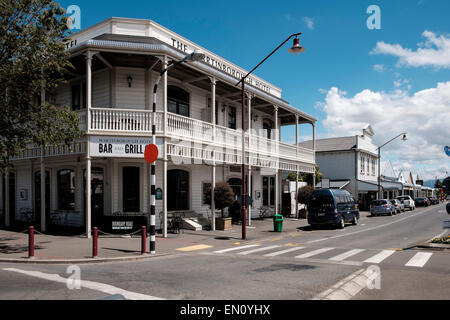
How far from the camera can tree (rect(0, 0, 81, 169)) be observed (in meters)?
11.8

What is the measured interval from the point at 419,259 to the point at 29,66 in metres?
13.6

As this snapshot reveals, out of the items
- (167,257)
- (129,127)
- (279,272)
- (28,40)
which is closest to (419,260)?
(279,272)

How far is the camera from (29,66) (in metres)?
12.0

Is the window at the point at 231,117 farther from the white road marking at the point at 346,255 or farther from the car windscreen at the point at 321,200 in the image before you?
the white road marking at the point at 346,255

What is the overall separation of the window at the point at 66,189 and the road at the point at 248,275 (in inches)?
360

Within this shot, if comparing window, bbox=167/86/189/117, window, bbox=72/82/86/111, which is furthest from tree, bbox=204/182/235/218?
window, bbox=72/82/86/111

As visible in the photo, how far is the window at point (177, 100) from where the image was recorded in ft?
62.0

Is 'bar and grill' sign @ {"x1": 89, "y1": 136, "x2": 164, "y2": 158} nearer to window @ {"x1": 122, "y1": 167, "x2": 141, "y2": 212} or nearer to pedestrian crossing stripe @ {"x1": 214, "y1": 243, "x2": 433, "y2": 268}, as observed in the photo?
window @ {"x1": 122, "y1": 167, "x2": 141, "y2": 212}

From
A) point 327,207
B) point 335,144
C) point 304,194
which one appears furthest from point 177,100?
point 335,144

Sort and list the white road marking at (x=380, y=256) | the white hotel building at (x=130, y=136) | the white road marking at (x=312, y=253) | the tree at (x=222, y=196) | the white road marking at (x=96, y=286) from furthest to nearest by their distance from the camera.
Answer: the tree at (x=222, y=196)
the white hotel building at (x=130, y=136)
the white road marking at (x=312, y=253)
the white road marking at (x=380, y=256)
the white road marking at (x=96, y=286)

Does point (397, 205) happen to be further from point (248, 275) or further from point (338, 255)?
point (248, 275)

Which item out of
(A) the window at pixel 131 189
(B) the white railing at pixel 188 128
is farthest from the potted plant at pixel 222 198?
(A) the window at pixel 131 189
